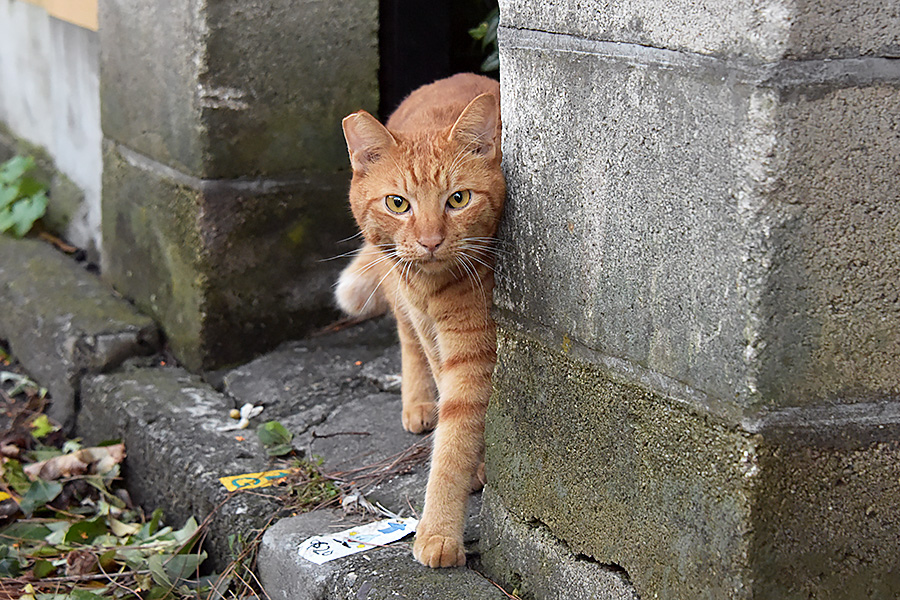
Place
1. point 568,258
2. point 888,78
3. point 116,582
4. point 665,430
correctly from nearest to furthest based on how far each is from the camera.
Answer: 1. point 888,78
2. point 665,430
3. point 568,258
4. point 116,582

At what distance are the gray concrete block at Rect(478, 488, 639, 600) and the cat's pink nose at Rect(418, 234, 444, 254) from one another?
571mm

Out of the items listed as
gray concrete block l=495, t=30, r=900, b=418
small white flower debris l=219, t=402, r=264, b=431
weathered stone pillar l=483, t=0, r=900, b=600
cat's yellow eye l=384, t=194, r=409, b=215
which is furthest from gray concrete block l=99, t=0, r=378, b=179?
gray concrete block l=495, t=30, r=900, b=418

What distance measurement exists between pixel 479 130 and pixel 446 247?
0.96ft

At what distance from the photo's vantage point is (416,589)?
6.67ft

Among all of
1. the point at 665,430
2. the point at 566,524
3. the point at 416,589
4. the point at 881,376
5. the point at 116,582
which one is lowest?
the point at 116,582

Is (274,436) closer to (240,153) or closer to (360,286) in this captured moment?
(360,286)

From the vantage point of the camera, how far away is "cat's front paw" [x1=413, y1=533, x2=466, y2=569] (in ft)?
6.95

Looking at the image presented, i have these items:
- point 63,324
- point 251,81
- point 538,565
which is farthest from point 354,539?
point 63,324

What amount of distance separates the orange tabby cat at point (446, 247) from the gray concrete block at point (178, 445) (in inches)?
26.6

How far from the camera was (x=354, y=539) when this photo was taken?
91.7 inches

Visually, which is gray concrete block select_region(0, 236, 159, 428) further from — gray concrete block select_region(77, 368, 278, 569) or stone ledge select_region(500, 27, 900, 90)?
stone ledge select_region(500, 27, 900, 90)

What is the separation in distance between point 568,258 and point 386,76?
2520 millimetres

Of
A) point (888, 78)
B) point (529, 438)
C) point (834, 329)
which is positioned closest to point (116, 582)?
point (529, 438)

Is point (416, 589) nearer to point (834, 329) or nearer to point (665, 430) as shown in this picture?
point (665, 430)
